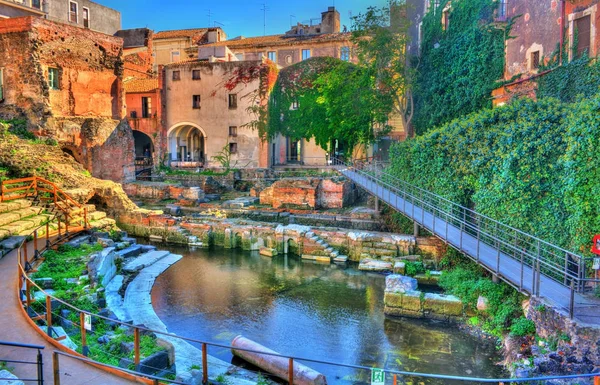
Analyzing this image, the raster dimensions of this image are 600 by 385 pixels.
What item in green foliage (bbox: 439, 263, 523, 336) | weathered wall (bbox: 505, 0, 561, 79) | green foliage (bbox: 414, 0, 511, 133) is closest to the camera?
green foliage (bbox: 439, 263, 523, 336)

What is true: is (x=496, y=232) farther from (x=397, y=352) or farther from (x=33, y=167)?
(x=33, y=167)

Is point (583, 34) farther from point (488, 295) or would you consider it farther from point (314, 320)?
point (314, 320)

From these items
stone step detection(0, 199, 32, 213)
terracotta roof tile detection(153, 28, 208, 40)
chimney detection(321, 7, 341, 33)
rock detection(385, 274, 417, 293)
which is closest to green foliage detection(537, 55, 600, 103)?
rock detection(385, 274, 417, 293)

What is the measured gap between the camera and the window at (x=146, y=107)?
36875 millimetres

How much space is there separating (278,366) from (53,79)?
79.3 ft

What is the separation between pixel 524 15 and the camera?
737 inches

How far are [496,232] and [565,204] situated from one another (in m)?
2.05

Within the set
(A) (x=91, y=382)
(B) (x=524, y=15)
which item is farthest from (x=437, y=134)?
(A) (x=91, y=382)

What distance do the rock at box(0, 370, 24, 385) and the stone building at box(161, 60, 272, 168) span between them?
2694 cm

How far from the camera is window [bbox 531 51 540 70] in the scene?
17.7 metres

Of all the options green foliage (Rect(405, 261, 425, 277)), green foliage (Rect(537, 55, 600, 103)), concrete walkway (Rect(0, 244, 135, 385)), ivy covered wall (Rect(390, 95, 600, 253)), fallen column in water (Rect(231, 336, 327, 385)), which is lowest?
fallen column in water (Rect(231, 336, 327, 385))

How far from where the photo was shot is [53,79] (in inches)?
1051

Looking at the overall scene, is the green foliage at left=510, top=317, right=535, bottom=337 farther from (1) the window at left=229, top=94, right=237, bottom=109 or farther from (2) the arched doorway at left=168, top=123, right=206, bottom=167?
(2) the arched doorway at left=168, top=123, right=206, bottom=167

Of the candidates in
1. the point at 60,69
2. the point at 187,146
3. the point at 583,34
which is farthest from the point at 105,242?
the point at 187,146
